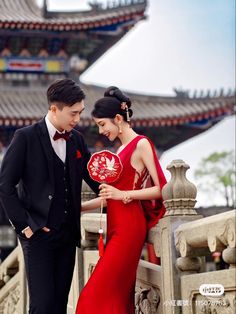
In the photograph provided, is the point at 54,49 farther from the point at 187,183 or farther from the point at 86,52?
the point at 187,183

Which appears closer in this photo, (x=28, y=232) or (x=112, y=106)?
(x=28, y=232)

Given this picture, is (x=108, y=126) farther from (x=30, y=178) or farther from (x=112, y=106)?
(x=30, y=178)

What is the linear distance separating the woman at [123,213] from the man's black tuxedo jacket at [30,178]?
10.0 inches

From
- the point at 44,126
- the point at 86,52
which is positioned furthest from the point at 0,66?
the point at 44,126

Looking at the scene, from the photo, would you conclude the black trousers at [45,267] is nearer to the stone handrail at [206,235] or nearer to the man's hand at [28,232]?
the man's hand at [28,232]

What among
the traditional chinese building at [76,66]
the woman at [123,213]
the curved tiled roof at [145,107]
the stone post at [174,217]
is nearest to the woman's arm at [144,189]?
the woman at [123,213]

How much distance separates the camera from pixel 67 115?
170 inches

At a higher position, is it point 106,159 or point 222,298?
point 106,159

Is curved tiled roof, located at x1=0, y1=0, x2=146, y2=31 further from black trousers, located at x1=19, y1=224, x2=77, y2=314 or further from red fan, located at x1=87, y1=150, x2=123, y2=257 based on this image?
black trousers, located at x1=19, y1=224, x2=77, y2=314

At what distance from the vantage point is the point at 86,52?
18.2 meters

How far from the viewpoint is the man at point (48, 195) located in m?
4.23

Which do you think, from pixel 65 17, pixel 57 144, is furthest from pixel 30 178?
pixel 65 17

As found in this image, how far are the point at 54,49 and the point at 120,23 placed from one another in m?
1.75

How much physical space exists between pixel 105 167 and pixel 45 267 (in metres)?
0.70
